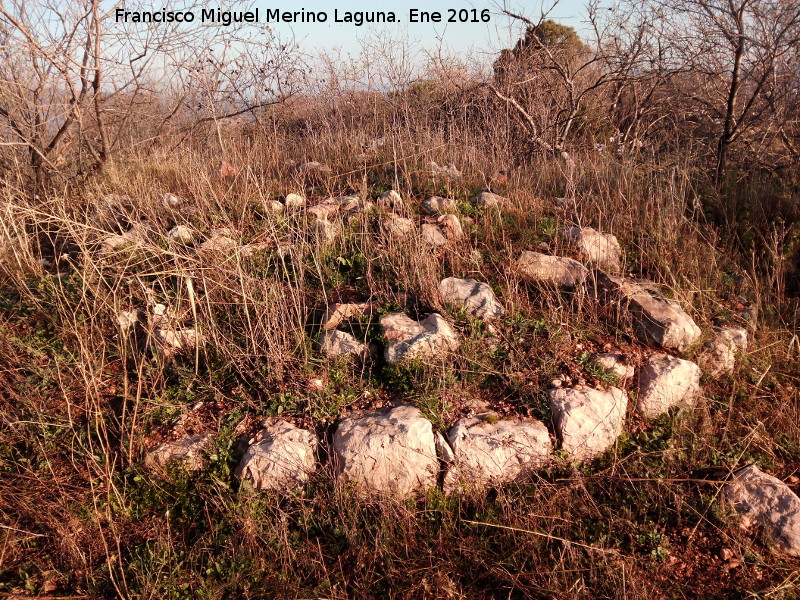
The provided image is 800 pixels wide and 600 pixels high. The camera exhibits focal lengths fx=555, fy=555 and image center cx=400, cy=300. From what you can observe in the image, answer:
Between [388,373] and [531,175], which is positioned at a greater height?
[531,175]

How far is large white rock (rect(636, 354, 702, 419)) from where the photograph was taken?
3172 mm

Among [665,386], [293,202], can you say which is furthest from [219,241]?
[665,386]

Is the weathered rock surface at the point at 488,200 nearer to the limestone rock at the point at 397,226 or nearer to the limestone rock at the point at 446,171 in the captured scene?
the limestone rock at the point at 446,171

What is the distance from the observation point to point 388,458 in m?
2.73

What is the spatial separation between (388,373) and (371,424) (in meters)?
0.38

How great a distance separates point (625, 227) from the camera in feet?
14.5

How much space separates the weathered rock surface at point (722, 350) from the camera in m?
3.43

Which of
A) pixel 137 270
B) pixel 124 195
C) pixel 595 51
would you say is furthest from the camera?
pixel 595 51

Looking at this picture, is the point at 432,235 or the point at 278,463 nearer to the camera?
the point at 278,463

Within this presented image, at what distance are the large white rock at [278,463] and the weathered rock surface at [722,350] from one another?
2.44 m

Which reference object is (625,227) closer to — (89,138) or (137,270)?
(137,270)

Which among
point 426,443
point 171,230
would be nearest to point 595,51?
point 171,230

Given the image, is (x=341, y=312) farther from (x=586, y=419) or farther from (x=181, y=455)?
(x=586, y=419)

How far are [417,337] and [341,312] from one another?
Answer: 0.55m
